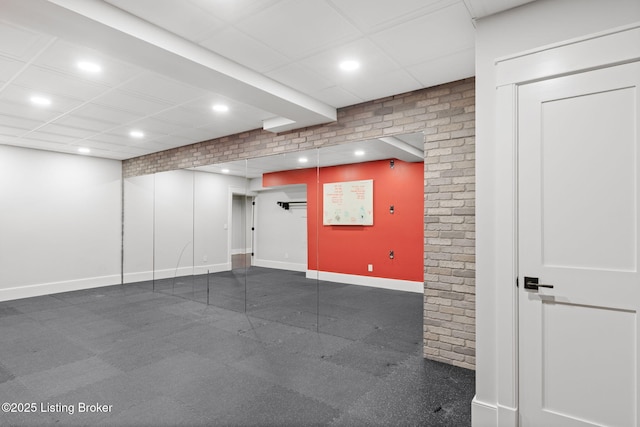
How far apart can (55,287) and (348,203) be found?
579cm

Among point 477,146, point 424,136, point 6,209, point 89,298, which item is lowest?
point 89,298

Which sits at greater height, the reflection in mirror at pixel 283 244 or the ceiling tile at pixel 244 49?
the ceiling tile at pixel 244 49

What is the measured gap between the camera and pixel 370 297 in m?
4.69

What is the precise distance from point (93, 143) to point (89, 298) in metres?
2.67

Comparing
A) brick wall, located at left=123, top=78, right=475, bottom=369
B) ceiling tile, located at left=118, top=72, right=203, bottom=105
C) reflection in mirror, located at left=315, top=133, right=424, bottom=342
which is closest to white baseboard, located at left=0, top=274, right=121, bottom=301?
ceiling tile, located at left=118, top=72, right=203, bottom=105

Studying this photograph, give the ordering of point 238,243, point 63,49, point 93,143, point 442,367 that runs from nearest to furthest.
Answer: point 63,49 → point 442,367 → point 238,243 → point 93,143

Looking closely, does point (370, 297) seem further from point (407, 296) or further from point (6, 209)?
point (6, 209)

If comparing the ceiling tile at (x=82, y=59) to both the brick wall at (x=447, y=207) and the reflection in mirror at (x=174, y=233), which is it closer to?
the brick wall at (x=447, y=207)

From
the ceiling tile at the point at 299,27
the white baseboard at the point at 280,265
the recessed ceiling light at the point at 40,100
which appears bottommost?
the white baseboard at the point at 280,265

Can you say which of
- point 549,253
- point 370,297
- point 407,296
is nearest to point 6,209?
point 370,297

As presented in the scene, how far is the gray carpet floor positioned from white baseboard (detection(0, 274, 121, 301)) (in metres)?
0.49

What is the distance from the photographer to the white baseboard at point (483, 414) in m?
2.19

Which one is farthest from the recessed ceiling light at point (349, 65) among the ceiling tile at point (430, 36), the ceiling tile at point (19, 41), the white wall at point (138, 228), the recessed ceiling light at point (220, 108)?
the white wall at point (138, 228)

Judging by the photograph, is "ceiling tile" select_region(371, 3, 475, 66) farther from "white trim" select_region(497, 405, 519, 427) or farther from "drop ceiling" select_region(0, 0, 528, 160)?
"white trim" select_region(497, 405, 519, 427)
